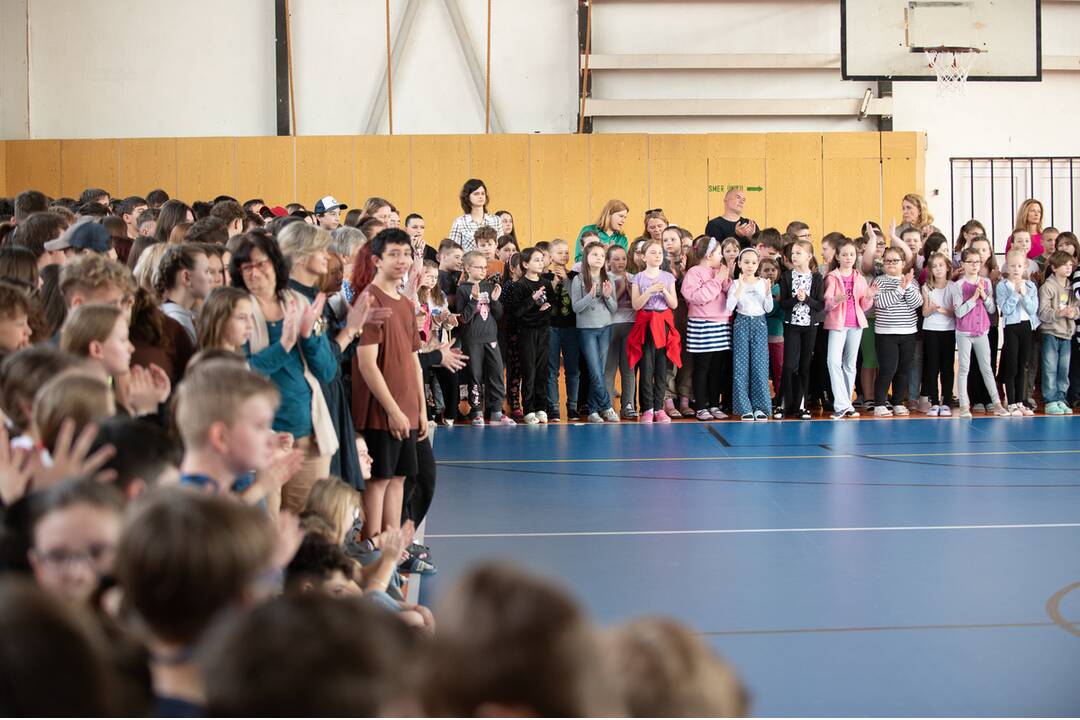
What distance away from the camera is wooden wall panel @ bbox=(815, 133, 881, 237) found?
56.5 ft

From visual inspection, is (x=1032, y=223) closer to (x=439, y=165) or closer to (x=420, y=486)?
(x=439, y=165)

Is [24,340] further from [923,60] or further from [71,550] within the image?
[923,60]

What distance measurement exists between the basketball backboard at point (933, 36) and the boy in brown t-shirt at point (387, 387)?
384 inches

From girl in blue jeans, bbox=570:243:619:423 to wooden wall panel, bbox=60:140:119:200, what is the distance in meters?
7.81

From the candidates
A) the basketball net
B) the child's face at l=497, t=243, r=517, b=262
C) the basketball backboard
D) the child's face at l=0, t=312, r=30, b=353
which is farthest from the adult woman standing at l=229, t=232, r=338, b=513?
the basketball net

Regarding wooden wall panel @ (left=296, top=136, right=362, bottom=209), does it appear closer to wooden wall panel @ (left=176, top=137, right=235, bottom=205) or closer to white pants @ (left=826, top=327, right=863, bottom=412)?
wooden wall panel @ (left=176, top=137, right=235, bottom=205)

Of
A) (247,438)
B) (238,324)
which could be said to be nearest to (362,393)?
(238,324)

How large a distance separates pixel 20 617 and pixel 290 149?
15904 mm

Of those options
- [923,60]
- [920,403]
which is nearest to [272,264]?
[920,403]

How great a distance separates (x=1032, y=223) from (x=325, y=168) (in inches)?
352

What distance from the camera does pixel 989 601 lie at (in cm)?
591

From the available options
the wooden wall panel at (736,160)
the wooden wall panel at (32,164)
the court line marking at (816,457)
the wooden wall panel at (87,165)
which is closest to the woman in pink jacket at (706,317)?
the court line marking at (816,457)

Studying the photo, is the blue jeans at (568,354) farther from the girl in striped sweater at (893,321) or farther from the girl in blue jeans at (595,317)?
the girl in striped sweater at (893,321)

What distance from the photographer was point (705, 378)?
490 inches
